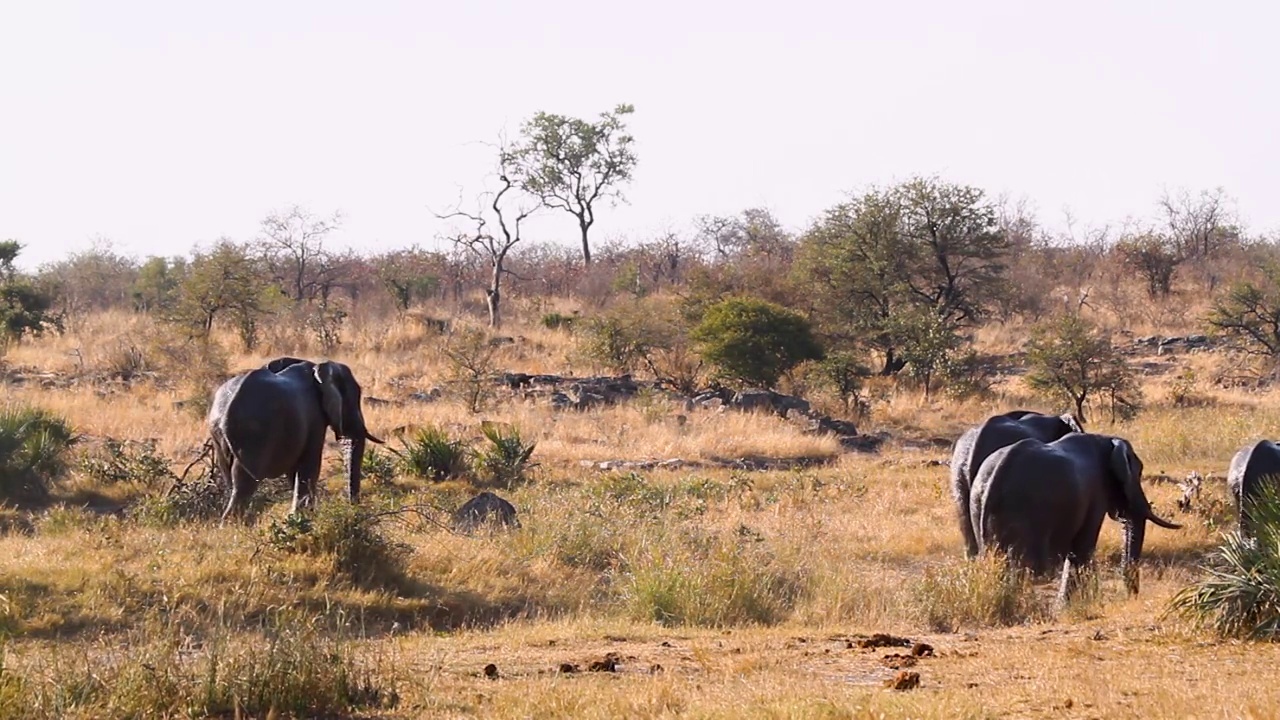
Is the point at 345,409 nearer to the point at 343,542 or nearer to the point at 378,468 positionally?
the point at 343,542

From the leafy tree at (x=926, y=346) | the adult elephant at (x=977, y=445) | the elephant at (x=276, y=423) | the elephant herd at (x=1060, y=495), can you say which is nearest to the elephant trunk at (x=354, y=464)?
the elephant at (x=276, y=423)

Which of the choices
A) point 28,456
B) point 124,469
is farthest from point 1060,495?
point 28,456

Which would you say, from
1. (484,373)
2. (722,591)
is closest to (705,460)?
(484,373)

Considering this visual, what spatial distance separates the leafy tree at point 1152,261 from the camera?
43.9 m

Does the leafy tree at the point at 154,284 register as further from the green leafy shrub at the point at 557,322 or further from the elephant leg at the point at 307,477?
the elephant leg at the point at 307,477

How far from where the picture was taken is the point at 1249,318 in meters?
33.3

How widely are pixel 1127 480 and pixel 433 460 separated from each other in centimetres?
870

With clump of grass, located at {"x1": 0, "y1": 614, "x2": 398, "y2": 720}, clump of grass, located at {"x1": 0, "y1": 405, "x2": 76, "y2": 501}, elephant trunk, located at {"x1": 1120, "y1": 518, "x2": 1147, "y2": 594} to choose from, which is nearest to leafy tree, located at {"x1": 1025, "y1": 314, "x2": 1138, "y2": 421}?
elephant trunk, located at {"x1": 1120, "y1": 518, "x2": 1147, "y2": 594}

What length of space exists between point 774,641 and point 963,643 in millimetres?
1099

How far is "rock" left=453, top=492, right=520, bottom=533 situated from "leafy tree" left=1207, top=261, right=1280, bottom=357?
23513mm

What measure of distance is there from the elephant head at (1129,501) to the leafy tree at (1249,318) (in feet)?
73.6

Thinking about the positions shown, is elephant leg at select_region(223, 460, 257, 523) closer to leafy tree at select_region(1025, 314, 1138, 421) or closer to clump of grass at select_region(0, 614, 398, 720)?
clump of grass at select_region(0, 614, 398, 720)

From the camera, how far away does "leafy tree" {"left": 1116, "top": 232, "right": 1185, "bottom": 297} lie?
4394 centimetres

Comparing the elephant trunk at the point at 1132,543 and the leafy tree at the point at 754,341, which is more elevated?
the leafy tree at the point at 754,341
